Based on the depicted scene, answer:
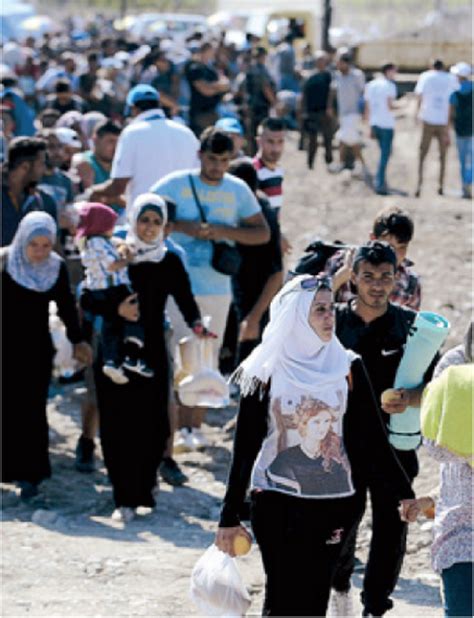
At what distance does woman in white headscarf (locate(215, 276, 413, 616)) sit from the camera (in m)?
5.33

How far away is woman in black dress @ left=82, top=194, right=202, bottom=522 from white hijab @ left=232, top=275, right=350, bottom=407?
302 centimetres

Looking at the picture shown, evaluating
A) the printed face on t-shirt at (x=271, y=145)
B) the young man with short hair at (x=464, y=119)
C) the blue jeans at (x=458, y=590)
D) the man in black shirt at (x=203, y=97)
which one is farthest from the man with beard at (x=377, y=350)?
the young man with short hair at (x=464, y=119)

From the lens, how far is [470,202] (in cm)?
2083

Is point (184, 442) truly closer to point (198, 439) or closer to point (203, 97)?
point (198, 439)

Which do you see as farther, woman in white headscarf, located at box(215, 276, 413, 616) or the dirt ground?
the dirt ground

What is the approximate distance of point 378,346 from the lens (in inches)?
246

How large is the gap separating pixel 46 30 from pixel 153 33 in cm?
545

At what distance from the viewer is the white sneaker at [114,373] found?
328 inches

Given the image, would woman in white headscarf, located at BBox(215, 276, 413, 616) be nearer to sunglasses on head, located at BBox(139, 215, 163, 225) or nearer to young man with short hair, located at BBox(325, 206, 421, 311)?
young man with short hair, located at BBox(325, 206, 421, 311)

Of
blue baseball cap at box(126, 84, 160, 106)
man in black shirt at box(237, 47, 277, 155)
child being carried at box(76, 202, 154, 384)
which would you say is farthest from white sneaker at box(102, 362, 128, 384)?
man in black shirt at box(237, 47, 277, 155)

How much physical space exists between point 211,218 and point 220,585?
13.4 feet

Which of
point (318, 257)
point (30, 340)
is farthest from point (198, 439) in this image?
point (318, 257)

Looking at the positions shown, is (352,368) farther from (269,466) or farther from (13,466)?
(13,466)

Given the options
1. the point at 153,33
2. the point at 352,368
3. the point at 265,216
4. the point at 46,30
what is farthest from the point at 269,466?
the point at 46,30
